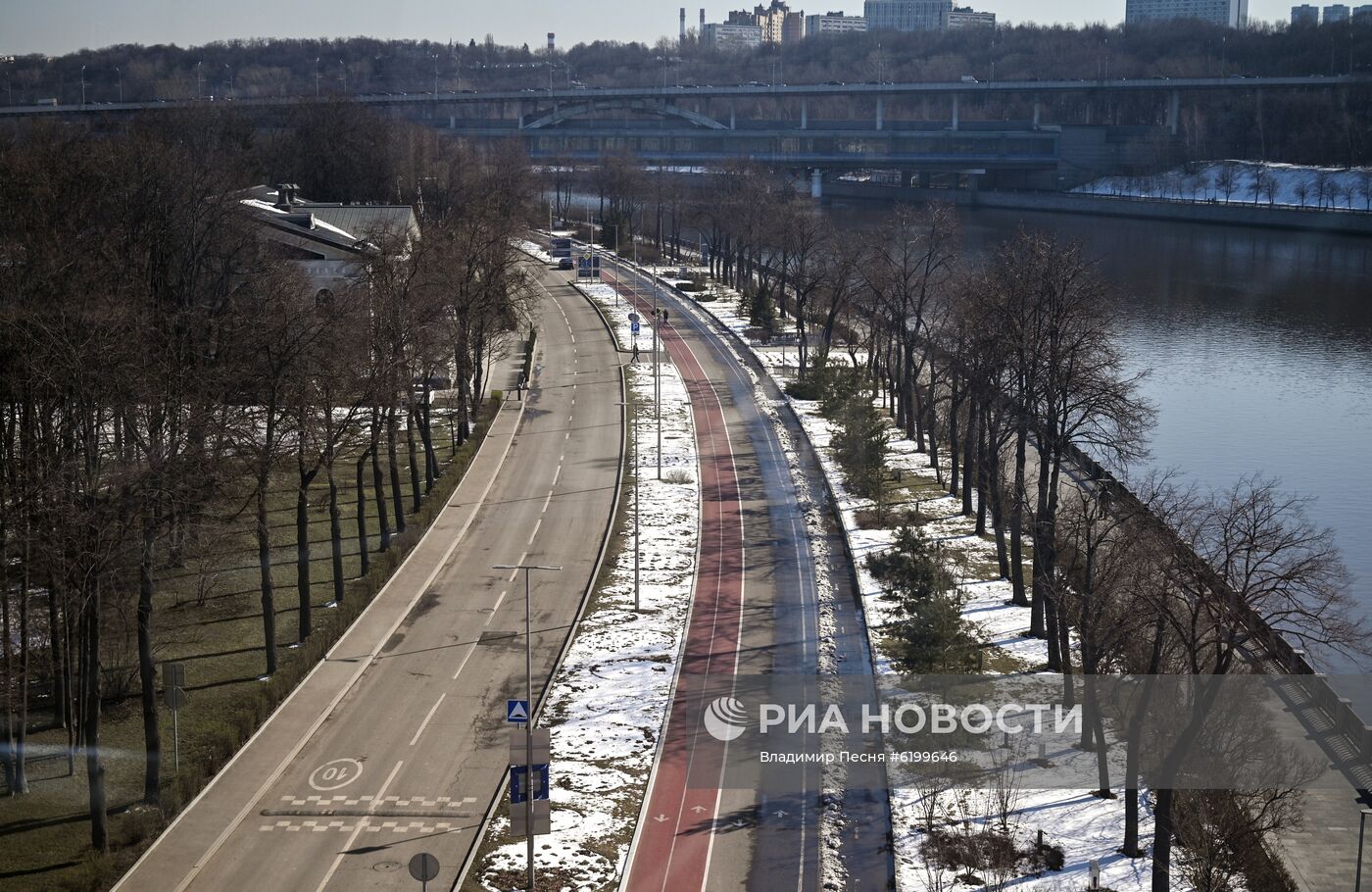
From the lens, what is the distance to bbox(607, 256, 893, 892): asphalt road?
78.3 feet

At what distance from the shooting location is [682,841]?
24594 millimetres

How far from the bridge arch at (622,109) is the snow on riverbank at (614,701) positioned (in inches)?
5128

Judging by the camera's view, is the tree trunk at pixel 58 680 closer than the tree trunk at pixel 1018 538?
Yes

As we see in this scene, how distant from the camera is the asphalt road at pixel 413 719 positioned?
23.7 m

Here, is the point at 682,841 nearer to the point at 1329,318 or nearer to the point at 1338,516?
the point at 1338,516

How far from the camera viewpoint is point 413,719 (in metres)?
29.4

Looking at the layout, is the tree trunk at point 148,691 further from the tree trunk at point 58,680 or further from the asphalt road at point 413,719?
the tree trunk at point 58,680

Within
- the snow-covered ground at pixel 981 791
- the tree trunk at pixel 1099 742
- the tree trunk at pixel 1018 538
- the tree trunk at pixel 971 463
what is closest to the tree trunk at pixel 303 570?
the snow-covered ground at pixel 981 791

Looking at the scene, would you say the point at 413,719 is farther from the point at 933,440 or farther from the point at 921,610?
the point at 933,440

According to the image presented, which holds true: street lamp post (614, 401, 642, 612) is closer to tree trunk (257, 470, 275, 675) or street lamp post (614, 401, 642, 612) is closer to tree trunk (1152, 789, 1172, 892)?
tree trunk (257, 470, 275, 675)

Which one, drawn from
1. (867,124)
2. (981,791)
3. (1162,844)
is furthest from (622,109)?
(1162,844)

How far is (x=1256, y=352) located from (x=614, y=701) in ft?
190

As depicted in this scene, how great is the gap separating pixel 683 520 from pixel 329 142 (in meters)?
70.6

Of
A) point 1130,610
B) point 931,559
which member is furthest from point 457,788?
point 931,559
